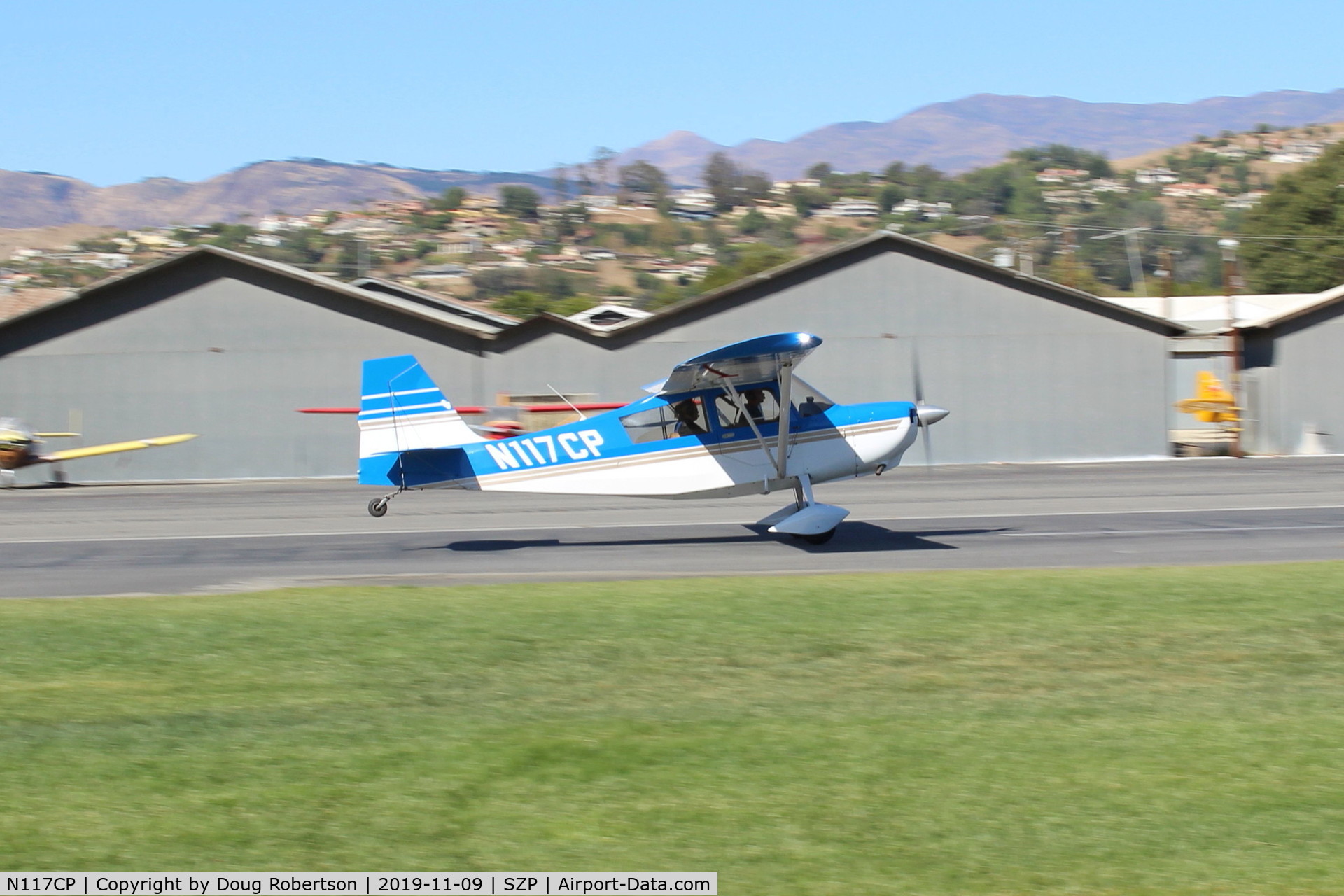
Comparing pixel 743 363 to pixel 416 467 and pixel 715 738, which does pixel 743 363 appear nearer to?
pixel 416 467

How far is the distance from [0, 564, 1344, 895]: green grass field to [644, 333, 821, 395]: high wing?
4147 mm

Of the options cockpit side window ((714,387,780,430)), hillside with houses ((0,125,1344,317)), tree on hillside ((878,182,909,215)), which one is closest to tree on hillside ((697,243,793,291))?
hillside with houses ((0,125,1344,317))

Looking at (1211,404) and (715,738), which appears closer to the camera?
(715,738)

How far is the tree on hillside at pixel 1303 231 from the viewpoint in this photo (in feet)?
251

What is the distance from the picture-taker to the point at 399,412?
1623cm

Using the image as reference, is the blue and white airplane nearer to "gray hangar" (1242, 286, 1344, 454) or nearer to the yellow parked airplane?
the yellow parked airplane

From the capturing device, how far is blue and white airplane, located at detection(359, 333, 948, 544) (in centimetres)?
1625

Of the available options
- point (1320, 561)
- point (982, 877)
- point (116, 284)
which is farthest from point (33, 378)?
point (982, 877)

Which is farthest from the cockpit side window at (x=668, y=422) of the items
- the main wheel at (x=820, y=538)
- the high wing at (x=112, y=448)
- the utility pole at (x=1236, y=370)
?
the utility pole at (x=1236, y=370)

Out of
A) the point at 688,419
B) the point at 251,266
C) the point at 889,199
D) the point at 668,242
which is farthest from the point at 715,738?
the point at 889,199

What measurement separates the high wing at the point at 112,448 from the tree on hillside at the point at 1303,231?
70.2 metres

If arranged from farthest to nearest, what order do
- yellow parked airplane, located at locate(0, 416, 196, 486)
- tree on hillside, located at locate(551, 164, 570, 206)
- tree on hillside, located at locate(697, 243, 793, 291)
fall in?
tree on hillside, located at locate(551, 164, 570, 206) → tree on hillside, located at locate(697, 243, 793, 291) → yellow parked airplane, located at locate(0, 416, 196, 486)

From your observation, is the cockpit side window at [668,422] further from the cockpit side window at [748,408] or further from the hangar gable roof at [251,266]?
the hangar gable roof at [251,266]

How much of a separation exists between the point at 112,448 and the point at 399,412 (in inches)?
654
